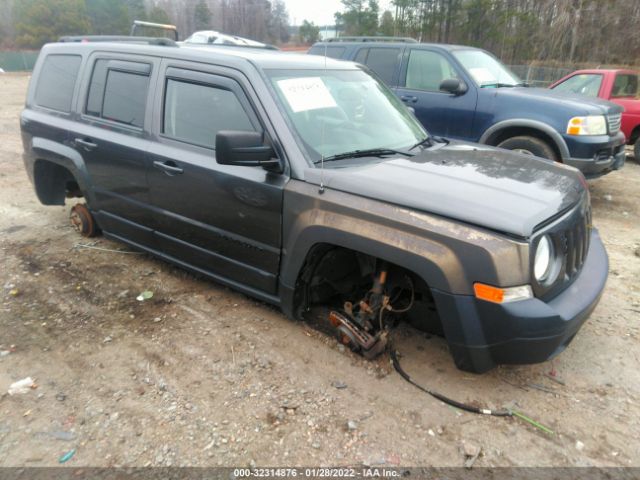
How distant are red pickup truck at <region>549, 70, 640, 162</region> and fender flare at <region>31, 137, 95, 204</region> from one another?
8456 mm

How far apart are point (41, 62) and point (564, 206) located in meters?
4.95

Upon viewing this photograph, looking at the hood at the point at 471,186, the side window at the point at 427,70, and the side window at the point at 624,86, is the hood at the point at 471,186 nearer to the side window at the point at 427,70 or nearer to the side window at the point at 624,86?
the side window at the point at 427,70

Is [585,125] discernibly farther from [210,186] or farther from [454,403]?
[210,186]

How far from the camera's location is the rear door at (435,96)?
21.1 ft

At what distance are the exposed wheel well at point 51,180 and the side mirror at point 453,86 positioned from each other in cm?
468

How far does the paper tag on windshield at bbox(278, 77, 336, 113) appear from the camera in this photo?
121 inches

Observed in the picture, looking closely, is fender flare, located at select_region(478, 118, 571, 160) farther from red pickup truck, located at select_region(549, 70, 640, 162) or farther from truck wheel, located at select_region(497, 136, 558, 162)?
red pickup truck, located at select_region(549, 70, 640, 162)

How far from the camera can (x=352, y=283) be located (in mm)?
3285

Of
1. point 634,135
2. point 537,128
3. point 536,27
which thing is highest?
point 536,27

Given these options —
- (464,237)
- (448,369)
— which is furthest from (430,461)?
(464,237)

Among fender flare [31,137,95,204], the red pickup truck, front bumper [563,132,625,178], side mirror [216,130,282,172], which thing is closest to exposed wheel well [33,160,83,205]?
fender flare [31,137,95,204]

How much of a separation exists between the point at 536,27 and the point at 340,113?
28.8 metres

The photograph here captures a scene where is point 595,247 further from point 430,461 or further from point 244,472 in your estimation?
point 244,472

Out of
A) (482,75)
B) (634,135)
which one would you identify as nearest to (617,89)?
(634,135)
